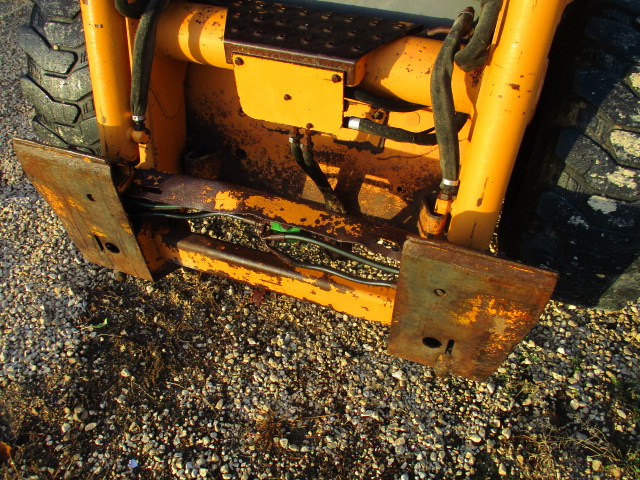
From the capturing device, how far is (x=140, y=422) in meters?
2.43

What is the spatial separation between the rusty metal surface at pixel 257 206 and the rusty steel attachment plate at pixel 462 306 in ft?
0.69

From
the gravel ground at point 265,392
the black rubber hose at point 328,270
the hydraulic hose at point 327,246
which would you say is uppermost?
the hydraulic hose at point 327,246

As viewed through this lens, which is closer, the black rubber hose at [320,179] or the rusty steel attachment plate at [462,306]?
the rusty steel attachment plate at [462,306]

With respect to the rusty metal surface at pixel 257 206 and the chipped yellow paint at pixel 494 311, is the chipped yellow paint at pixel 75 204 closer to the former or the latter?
the rusty metal surface at pixel 257 206

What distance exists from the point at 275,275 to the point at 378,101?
843 millimetres

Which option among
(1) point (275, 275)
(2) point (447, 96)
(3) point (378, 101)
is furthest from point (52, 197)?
(2) point (447, 96)

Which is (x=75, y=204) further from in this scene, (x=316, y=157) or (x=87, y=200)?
(x=316, y=157)

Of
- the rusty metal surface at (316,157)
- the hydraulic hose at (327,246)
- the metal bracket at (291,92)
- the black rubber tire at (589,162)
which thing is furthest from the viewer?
the rusty metal surface at (316,157)

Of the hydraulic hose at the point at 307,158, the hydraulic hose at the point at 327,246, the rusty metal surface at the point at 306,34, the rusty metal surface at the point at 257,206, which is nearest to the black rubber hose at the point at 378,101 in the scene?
the rusty metal surface at the point at 306,34

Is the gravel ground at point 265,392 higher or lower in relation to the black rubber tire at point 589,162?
lower

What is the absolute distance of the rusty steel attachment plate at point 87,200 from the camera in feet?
6.86

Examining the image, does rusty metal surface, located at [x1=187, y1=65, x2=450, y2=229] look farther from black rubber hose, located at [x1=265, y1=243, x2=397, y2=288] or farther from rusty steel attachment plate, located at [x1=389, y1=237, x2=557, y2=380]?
rusty steel attachment plate, located at [x1=389, y1=237, x2=557, y2=380]

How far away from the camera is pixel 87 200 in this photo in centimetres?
222

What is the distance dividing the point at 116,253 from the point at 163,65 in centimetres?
87
